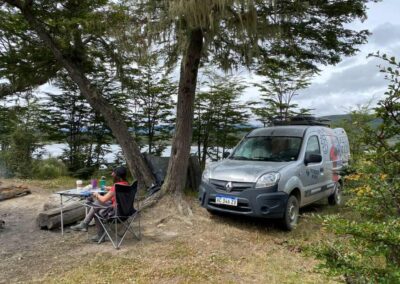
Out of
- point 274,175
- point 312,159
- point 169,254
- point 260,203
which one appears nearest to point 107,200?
point 169,254

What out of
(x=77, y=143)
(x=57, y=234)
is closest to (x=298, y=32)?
(x=57, y=234)

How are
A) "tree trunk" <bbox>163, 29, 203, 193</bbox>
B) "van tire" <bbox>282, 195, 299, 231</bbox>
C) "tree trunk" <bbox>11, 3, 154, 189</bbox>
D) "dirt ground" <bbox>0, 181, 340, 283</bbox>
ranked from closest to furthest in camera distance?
"dirt ground" <bbox>0, 181, 340, 283</bbox>, "van tire" <bbox>282, 195, 299, 231</bbox>, "tree trunk" <bbox>163, 29, 203, 193</bbox>, "tree trunk" <bbox>11, 3, 154, 189</bbox>

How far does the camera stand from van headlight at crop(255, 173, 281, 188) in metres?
5.58

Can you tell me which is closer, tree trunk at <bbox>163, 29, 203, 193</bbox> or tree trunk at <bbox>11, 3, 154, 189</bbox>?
tree trunk at <bbox>163, 29, 203, 193</bbox>

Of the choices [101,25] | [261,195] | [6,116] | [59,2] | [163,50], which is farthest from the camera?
[6,116]

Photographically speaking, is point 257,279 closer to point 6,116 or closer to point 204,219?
point 204,219

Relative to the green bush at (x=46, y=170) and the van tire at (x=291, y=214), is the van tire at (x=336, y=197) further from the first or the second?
the green bush at (x=46, y=170)

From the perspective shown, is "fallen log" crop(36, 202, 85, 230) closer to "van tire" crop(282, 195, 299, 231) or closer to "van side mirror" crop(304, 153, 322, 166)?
"van tire" crop(282, 195, 299, 231)

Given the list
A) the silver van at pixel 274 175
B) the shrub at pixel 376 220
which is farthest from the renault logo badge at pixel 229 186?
the shrub at pixel 376 220

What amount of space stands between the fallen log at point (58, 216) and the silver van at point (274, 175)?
7.02ft

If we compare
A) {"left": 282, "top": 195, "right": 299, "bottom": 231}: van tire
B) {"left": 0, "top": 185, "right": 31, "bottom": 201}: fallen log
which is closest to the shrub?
{"left": 282, "top": 195, "right": 299, "bottom": 231}: van tire

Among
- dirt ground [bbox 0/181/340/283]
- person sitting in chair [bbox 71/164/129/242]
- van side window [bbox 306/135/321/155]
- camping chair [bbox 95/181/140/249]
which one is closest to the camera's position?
dirt ground [bbox 0/181/340/283]

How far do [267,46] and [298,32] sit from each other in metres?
0.80

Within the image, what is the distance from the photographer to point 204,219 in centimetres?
630
